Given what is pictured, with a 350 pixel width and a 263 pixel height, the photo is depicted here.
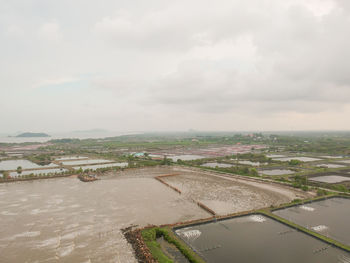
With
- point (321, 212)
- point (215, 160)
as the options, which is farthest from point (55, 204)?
point (215, 160)

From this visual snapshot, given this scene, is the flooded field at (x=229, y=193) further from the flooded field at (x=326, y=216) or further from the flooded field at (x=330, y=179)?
the flooded field at (x=330, y=179)

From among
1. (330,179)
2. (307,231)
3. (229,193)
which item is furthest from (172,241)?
(330,179)

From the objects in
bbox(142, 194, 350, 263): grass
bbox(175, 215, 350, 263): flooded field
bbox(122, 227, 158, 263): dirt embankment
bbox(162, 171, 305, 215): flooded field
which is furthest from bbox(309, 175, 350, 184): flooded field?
bbox(122, 227, 158, 263): dirt embankment

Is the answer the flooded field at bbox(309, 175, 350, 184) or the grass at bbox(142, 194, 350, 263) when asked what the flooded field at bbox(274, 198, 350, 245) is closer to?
the grass at bbox(142, 194, 350, 263)

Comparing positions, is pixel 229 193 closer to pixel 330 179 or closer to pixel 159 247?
pixel 159 247

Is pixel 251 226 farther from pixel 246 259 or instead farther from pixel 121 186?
pixel 121 186

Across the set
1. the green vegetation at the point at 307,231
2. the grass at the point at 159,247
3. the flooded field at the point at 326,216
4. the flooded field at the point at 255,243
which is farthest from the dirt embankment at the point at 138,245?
the flooded field at the point at 326,216
